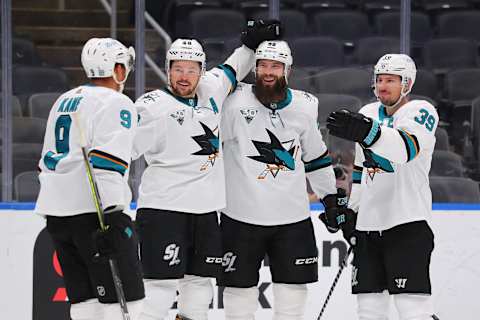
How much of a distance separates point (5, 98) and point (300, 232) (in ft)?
5.67

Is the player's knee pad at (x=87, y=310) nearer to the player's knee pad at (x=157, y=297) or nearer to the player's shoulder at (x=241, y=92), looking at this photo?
the player's knee pad at (x=157, y=297)

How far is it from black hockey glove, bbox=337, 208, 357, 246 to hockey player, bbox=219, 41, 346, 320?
15 cm

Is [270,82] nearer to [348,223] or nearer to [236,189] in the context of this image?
[236,189]

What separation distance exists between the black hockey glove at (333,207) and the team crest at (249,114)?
48cm

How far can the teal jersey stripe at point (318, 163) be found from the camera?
472 cm

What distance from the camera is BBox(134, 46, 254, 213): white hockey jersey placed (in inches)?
174

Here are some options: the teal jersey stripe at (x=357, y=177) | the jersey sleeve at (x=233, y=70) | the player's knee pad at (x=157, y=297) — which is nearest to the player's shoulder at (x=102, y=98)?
the jersey sleeve at (x=233, y=70)

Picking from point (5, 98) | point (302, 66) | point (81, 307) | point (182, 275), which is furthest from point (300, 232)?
point (5, 98)

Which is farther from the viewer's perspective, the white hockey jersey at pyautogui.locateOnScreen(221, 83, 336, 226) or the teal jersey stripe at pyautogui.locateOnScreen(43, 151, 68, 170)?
the white hockey jersey at pyautogui.locateOnScreen(221, 83, 336, 226)

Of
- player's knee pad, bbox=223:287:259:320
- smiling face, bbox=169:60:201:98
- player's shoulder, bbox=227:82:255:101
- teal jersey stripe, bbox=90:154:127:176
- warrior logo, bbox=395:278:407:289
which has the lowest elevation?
player's knee pad, bbox=223:287:259:320

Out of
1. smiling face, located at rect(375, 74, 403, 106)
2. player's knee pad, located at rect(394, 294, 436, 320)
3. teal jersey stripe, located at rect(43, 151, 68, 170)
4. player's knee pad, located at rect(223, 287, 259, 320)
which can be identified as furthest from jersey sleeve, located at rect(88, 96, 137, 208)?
player's knee pad, located at rect(394, 294, 436, 320)

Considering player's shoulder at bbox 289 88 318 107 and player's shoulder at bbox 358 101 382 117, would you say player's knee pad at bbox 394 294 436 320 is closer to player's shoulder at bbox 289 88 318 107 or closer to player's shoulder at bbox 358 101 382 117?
player's shoulder at bbox 358 101 382 117

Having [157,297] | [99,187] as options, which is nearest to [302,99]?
[157,297]

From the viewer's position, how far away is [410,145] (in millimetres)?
4215
